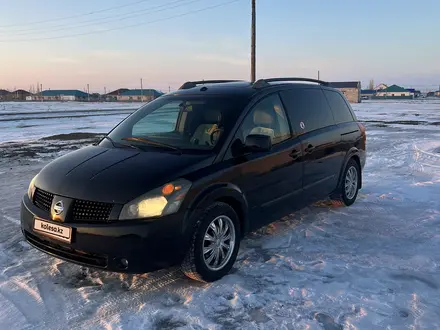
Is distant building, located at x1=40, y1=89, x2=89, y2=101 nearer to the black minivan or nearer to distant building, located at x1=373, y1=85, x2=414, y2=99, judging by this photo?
distant building, located at x1=373, y1=85, x2=414, y2=99

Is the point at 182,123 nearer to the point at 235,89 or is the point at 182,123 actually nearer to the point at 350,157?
the point at 235,89

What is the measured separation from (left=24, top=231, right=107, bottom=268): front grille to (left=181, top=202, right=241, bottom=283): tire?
0.68 metres

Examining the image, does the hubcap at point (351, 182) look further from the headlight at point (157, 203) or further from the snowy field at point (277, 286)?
the headlight at point (157, 203)

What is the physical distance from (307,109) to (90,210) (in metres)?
3.04

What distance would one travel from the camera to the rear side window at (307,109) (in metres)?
4.86

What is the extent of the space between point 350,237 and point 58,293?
323cm

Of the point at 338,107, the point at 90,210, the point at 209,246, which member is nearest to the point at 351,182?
the point at 338,107

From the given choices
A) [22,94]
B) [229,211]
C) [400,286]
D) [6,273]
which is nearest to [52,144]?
[6,273]

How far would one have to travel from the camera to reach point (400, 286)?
141 inches

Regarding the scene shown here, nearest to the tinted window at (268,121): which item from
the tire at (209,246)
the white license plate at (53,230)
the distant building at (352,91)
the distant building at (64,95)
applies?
the tire at (209,246)

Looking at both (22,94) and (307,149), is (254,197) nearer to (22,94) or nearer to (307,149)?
(307,149)

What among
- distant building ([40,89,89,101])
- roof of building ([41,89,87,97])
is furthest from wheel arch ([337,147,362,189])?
roof of building ([41,89,87,97])

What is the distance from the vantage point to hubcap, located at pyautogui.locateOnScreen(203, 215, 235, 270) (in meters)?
3.66

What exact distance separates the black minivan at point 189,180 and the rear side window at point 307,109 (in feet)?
0.06
